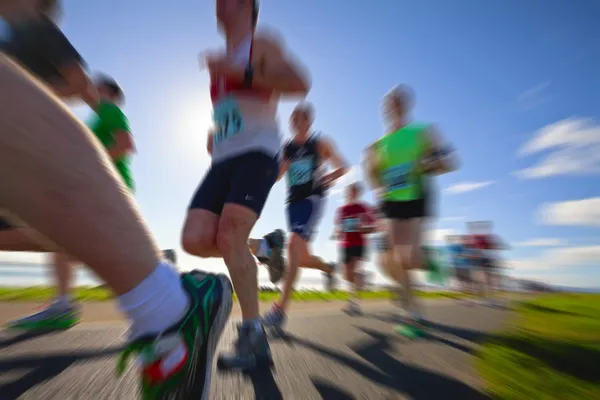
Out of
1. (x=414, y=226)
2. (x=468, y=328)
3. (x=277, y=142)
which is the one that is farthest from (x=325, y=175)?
(x=468, y=328)

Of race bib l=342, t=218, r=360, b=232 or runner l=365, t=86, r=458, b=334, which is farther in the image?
race bib l=342, t=218, r=360, b=232

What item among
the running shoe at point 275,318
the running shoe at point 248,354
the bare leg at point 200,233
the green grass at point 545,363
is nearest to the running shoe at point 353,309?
the running shoe at point 275,318

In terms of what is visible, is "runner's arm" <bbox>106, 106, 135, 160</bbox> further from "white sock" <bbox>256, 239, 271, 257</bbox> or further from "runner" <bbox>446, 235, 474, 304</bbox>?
"runner" <bbox>446, 235, 474, 304</bbox>

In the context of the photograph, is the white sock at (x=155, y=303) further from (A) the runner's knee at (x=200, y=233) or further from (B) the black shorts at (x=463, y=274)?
(B) the black shorts at (x=463, y=274)

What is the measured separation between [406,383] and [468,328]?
2.16m

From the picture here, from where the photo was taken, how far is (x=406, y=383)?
5.63 ft

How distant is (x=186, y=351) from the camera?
95 cm

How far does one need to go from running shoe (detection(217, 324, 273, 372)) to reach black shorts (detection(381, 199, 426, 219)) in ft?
6.82

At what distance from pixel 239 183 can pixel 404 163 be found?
7.42 ft

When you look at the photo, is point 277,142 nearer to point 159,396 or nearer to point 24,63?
point 24,63

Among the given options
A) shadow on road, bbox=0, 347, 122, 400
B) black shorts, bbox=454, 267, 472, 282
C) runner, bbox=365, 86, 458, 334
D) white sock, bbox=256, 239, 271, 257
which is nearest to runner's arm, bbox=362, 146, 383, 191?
runner, bbox=365, 86, 458, 334

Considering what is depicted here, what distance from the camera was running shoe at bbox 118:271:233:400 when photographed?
2.93 feet

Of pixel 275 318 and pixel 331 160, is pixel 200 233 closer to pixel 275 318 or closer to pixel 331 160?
pixel 275 318

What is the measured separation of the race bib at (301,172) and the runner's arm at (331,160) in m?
0.20
